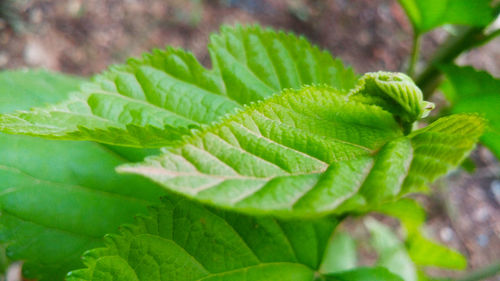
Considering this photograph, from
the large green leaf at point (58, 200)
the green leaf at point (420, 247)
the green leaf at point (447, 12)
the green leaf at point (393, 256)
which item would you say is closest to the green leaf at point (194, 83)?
the large green leaf at point (58, 200)

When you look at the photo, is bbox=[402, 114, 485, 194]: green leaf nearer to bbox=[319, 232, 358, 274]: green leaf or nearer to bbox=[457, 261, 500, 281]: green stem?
bbox=[457, 261, 500, 281]: green stem

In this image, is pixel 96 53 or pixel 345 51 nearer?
pixel 96 53

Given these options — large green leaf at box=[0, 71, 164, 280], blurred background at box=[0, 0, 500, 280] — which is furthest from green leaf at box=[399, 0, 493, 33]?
blurred background at box=[0, 0, 500, 280]

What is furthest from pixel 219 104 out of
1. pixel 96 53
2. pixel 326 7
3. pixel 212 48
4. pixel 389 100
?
pixel 326 7

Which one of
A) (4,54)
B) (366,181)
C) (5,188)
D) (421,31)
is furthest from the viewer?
(4,54)

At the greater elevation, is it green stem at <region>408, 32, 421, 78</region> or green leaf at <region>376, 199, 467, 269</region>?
green stem at <region>408, 32, 421, 78</region>

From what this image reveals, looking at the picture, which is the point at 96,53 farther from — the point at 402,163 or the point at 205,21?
the point at 402,163
